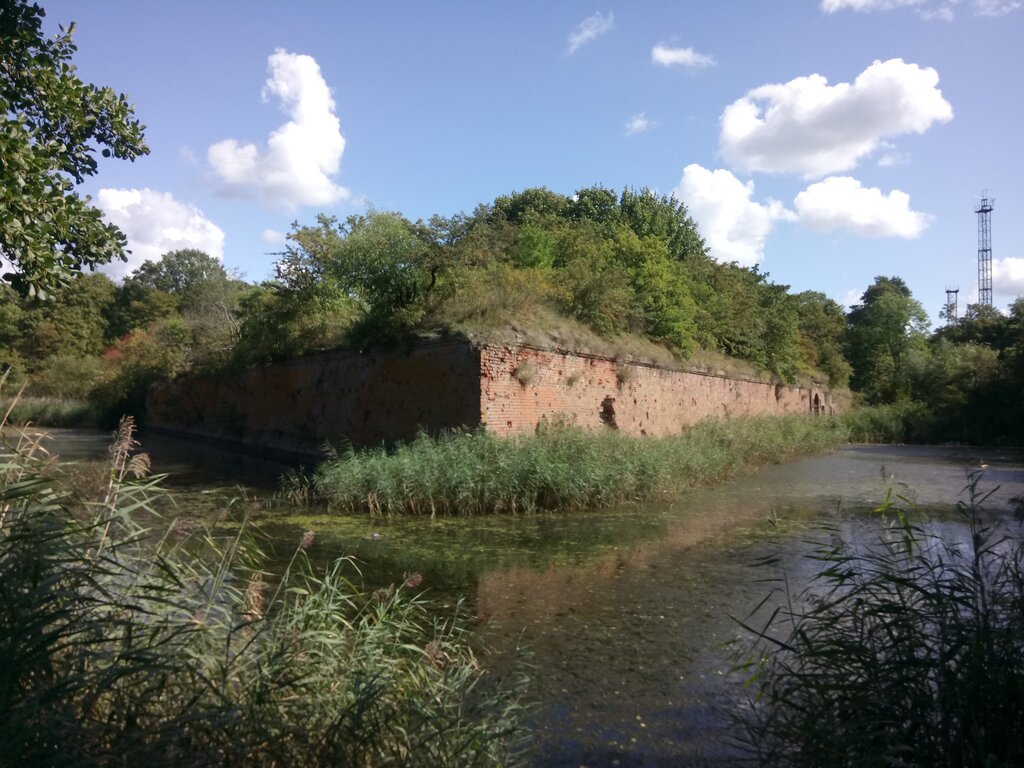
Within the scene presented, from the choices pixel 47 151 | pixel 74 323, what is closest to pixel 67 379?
pixel 74 323

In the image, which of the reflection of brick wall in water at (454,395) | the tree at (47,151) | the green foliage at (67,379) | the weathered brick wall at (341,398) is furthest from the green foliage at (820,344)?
the green foliage at (67,379)

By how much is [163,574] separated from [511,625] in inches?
120

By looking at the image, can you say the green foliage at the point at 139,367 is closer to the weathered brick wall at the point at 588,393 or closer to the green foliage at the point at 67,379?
the green foliage at the point at 67,379

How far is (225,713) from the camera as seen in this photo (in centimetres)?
295

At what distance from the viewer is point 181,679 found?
3178 mm

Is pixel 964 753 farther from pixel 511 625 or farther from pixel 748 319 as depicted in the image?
pixel 748 319

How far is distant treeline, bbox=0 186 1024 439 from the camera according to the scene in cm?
1633

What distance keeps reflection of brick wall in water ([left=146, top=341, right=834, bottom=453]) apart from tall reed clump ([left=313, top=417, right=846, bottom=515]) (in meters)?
1.07

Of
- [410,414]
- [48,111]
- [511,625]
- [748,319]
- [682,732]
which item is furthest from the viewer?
[748,319]

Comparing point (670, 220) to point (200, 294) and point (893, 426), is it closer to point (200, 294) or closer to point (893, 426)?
point (893, 426)

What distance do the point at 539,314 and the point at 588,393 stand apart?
2110mm

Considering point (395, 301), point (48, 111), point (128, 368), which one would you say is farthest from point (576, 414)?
point (128, 368)

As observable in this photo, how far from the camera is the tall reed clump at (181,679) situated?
2.82m

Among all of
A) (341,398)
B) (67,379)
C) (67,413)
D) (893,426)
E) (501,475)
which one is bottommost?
(501,475)
